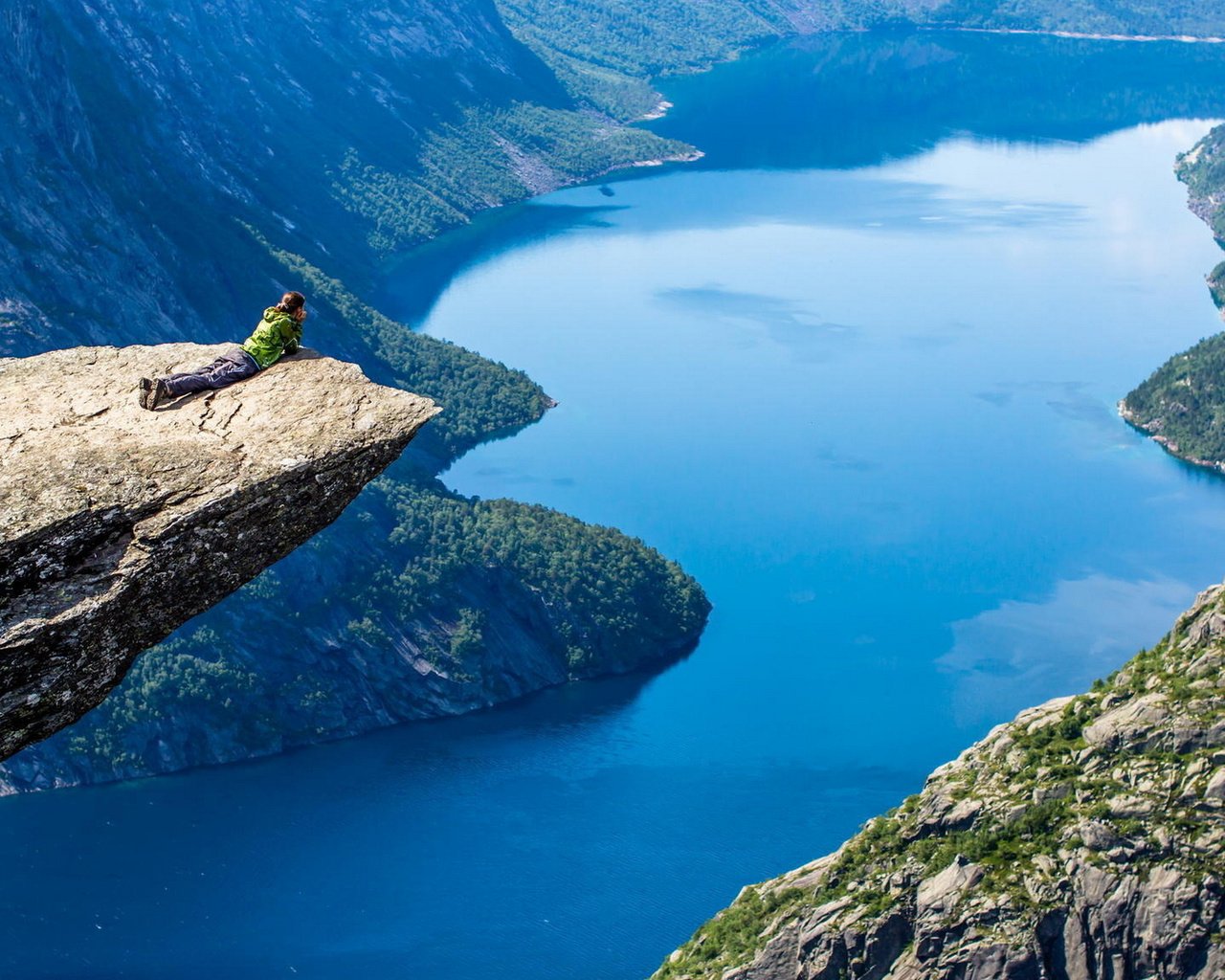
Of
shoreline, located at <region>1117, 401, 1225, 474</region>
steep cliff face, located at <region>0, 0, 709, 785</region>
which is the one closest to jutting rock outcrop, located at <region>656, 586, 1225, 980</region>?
steep cliff face, located at <region>0, 0, 709, 785</region>

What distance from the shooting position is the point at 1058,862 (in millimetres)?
60875

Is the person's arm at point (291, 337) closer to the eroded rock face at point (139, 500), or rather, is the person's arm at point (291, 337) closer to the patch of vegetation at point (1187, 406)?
the eroded rock face at point (139, 500)

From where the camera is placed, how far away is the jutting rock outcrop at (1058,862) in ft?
194

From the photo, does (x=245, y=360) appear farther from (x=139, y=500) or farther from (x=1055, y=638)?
(x=1055, y=638)

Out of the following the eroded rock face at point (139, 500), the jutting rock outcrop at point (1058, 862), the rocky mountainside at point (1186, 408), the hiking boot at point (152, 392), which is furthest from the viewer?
the rocky mountainside at point (1186, 408)

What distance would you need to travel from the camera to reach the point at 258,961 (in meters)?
84.9

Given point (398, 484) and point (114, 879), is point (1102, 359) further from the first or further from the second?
point (114, 879)

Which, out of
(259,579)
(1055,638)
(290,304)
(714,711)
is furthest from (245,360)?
(259,579)

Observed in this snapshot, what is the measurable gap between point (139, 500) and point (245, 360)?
14.8 ft

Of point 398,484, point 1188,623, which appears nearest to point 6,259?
point 398,484

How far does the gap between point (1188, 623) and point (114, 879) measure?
63094 millimetres

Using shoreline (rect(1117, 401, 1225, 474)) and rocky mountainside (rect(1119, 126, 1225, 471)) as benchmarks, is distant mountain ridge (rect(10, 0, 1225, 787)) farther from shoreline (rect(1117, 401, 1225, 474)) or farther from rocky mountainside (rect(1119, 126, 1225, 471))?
rocky mountainside (rect(1119, 126, 1225, 471))

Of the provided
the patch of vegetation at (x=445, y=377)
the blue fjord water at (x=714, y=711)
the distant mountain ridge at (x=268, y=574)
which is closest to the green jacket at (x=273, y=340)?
the blue fjord water at (x=714, y=711)

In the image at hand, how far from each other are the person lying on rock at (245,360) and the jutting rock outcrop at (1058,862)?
45742 mm
